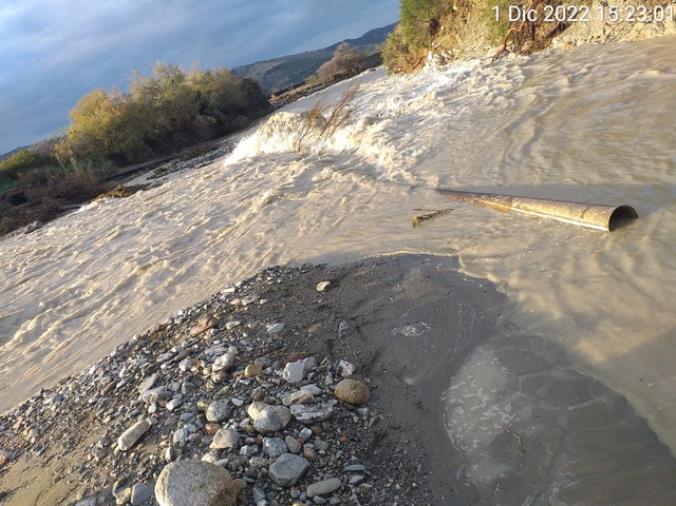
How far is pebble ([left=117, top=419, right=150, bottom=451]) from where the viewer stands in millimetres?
3287

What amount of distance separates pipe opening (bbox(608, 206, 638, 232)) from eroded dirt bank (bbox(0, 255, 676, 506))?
4.80 feet

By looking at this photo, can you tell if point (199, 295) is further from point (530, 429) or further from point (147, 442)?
point (530, 429)

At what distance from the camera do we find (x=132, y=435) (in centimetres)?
333

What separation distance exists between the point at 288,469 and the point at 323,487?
24 centimetres

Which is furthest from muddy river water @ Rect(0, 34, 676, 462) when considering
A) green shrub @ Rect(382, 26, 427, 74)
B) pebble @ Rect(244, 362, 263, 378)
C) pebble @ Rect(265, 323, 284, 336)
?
green shrub @ Rect(382, 26, 427, 74)

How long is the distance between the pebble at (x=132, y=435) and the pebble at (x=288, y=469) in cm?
123

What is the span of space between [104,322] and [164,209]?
608cm

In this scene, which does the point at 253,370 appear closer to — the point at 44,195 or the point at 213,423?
the point at 213,423

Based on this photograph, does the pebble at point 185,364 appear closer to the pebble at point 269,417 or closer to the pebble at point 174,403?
the pebble at point 174,403

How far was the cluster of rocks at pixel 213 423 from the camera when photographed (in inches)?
104

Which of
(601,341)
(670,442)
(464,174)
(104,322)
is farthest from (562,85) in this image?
(104,322)

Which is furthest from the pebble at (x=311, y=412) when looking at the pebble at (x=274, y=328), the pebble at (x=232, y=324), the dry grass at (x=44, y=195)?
the dry grass at (x=44, y=195)

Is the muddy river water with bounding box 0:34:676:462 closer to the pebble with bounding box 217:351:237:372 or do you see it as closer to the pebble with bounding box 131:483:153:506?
the pebble with bounding box 217:351:237:372

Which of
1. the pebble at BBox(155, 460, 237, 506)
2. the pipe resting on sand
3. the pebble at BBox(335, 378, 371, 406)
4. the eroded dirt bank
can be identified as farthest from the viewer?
the pipe resting on sand
